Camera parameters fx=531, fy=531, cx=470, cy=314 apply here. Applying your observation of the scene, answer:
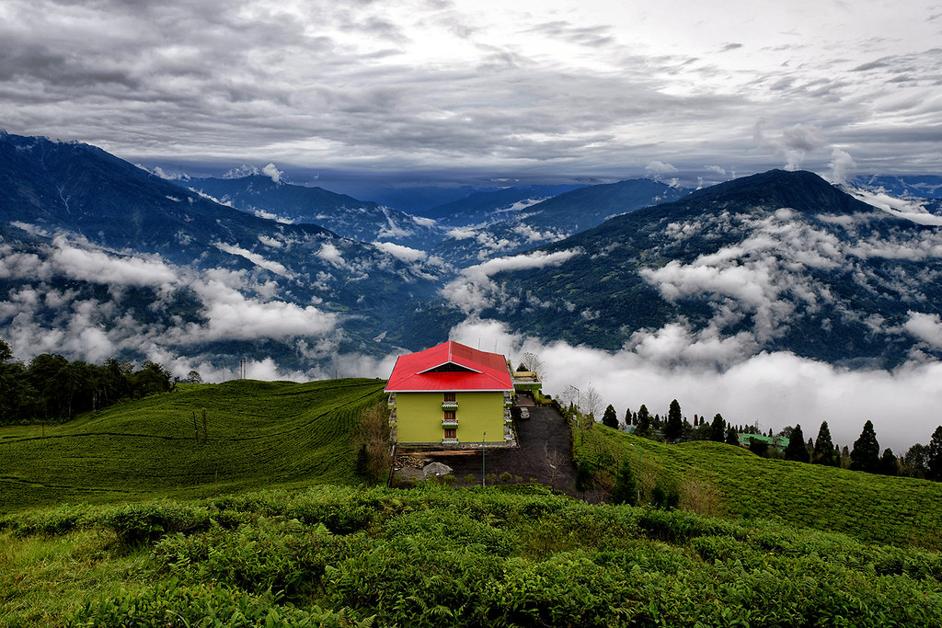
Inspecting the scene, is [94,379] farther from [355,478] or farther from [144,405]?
[355,478]

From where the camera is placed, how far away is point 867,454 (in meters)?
82.4

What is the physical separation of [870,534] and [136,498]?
1900 inches

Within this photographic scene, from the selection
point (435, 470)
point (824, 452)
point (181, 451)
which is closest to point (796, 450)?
point (824, 452)

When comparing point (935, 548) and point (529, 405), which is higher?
point (529, 405)

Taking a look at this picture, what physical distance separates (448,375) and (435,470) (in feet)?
29.4

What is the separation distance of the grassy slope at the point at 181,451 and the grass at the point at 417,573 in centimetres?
1985

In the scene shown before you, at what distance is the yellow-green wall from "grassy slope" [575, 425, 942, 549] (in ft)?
23.5

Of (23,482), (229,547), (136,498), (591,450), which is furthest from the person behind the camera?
(591,450)

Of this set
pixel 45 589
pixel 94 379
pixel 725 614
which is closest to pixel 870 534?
pixel 725 614

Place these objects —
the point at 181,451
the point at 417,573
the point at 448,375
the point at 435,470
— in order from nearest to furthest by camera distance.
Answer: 1. the point at 417,573
2. the point at 435,470
3. the point at 448,375
4. the point at 181,451

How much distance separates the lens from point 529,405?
5416cm

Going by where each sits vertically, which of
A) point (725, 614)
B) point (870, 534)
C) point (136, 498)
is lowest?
point (870, 534)

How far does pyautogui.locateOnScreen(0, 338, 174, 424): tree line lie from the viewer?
240ft

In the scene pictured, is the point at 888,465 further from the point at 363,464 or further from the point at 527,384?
the point at 363,464
